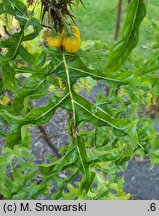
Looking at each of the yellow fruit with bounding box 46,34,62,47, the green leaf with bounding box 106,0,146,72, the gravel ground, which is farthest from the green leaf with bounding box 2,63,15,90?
the gravel ground

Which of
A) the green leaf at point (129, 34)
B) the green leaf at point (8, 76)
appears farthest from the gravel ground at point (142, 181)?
the green leaf at point (129, 34)

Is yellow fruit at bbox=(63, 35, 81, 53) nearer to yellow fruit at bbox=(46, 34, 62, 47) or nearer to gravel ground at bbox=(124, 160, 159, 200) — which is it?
yellow fruit at bbox=(46, 34, 62, 47)

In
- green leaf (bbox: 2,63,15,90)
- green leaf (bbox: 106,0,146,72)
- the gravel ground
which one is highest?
green leaf (bbox: 106,0,146,72)

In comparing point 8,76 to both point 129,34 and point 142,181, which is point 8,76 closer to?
point 129,34

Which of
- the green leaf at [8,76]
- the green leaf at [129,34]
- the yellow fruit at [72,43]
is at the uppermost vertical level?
the green leaf at [129,34]

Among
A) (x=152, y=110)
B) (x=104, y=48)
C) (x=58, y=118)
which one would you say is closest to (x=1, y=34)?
(x=104, y=48)

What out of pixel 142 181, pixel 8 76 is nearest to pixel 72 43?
pixel 8 76

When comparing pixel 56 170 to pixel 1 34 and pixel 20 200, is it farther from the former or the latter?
pixel 1 34

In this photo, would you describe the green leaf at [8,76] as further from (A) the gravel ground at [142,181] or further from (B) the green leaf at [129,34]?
(A) the gravel ground at [142,181]
